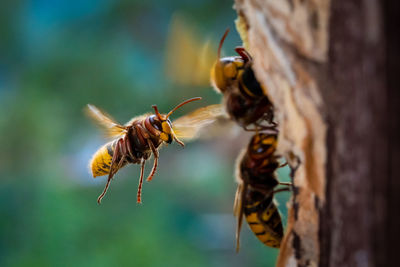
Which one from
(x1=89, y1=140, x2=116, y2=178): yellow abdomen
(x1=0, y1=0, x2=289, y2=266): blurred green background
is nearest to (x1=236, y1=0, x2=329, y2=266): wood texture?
(x1=89, y1=140, x2=116, y2=178): yellow abdomen

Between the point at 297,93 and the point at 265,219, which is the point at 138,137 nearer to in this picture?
the point at 265,219

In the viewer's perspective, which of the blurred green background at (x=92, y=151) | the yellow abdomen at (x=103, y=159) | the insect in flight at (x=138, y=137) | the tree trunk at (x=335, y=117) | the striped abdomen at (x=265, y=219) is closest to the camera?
the tree trunk at (x=335, y=117)

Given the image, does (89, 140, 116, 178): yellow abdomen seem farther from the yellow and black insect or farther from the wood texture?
the wood texture

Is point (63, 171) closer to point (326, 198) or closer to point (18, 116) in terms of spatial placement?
point (18, 116)

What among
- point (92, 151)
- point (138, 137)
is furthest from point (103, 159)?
point (92, 151)

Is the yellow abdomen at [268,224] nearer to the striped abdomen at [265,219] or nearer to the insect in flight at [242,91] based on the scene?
the striped abdomen at [265,219]

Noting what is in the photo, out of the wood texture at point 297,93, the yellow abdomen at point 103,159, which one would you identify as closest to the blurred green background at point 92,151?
the yellow abdomen at point 103,159

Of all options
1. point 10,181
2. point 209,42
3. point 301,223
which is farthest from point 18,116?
point 301,223
